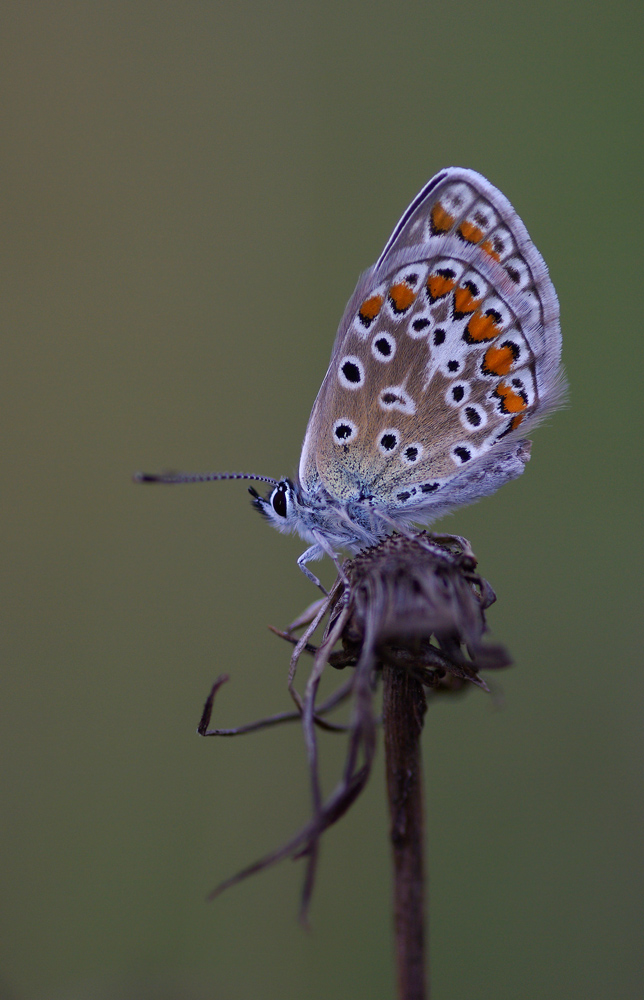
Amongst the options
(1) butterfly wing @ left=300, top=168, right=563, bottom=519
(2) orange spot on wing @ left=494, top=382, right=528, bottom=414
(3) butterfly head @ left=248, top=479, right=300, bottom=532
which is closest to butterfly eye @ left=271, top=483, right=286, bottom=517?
(3) butterfly head @ left=248, top=479, right=300, bottom=532

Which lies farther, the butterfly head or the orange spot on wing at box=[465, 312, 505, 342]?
the butterfly head

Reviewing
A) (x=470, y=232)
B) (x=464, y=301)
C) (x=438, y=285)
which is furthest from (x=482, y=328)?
(x=470, y=232)

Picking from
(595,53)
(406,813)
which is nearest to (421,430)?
(406,813)

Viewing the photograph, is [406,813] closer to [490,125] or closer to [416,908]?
[416,908]

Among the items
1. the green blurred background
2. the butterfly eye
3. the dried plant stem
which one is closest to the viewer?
the dried plant stem

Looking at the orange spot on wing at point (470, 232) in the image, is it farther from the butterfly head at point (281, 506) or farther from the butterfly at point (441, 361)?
the butterfly head at point (281, 506)

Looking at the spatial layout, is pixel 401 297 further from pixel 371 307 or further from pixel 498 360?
pixel 498 360

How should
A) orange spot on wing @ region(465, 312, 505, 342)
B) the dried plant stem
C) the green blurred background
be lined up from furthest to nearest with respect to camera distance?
the green blurred background
orange spot on wing @ region(465, 312, 505, 342)
the dried plant stem

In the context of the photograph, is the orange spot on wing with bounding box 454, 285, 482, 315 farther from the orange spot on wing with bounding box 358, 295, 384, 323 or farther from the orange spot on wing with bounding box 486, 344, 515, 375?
the orange spot on wing with bounding box 358, 295, 384, 323
